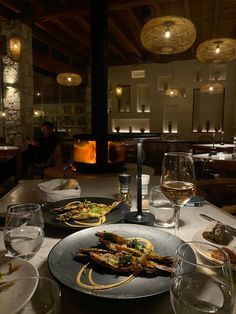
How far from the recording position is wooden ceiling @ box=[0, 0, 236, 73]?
15.8ft

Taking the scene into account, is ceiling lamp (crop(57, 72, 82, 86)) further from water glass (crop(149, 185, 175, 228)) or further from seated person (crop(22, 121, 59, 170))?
water glass (crop(149, 185, 175, 228))

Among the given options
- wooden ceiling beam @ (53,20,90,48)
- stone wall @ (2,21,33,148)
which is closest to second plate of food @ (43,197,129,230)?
stone wall @ (2,21,33,148)

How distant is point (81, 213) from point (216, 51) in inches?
150

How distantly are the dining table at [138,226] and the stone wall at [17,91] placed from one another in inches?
164

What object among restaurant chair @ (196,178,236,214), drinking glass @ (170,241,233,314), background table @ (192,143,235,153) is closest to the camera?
drinking glass @ (170,241,233,314)

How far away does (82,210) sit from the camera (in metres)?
1.06

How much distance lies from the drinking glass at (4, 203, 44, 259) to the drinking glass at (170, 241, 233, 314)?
43 cm

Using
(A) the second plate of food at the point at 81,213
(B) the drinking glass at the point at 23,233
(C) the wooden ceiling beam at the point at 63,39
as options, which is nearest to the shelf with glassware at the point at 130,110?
(C) the wooden ceiling beam at the point at 63,39

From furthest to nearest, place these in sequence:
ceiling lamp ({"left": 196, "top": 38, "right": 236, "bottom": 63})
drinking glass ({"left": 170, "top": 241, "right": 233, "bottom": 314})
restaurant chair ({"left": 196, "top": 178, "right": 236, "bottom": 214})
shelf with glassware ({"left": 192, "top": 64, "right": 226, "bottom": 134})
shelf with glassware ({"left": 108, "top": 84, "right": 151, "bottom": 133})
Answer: shelf with glassware ({"left": 108, "top": 84, "right": 151, "bottom": 133})
shelf with glassware ({"left": 192, "top": 64, "right": 226, "bottom": 134})
ceiling lamp ({"left": 196, "top": 38, "right": 236, "bottom": 63})
restaurant chair ({"left": 196, "top": 178, "right": 236, "bottom": 214})
drinking glass ({"left": 170, "top": 241, "right": 233, "bottom": 314})

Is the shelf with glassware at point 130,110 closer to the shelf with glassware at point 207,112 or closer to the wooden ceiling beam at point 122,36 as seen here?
the shelf with glassware at point 207,112

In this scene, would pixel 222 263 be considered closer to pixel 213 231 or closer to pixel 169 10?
pixel 213 231

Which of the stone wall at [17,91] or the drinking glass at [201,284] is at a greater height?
the stone wall at [17,91]

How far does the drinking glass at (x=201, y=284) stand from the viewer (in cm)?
44

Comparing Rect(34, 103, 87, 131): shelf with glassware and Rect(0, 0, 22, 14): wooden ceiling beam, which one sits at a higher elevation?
Rect(0, 0, 22, 14): wooden ceiling beam
